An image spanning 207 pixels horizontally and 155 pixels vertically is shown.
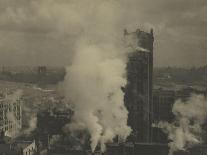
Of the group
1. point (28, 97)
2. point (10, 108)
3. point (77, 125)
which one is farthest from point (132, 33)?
point (28, 97)

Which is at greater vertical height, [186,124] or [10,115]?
[10,115]

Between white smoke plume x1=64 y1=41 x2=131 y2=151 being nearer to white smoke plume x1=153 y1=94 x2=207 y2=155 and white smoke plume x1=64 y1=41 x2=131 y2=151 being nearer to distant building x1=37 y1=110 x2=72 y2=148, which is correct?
distant building x1=37 y1=110 x2=72 y2=148

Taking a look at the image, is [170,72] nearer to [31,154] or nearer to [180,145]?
[180,145]

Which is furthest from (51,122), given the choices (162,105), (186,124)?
(186,124)

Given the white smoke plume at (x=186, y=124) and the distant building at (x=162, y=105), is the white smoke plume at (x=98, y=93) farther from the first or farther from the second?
the distant building at (x=162, y=105)

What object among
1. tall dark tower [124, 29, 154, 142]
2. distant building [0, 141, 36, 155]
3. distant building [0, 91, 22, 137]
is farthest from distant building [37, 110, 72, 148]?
distant building [0, 141, 36, 155]

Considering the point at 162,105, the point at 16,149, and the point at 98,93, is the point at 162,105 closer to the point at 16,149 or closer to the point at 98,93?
the point at 98,93

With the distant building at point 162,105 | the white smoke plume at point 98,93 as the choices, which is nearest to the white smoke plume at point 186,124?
the distant building at point 162,105
